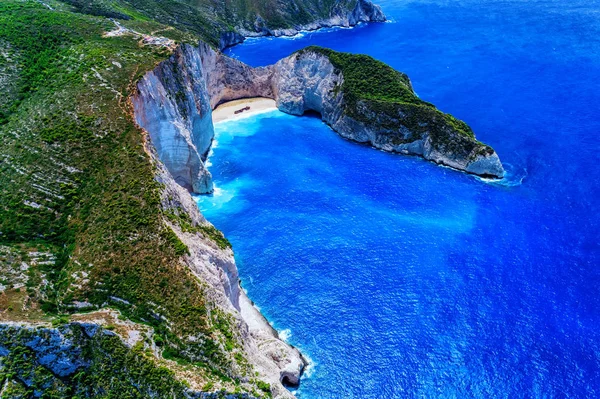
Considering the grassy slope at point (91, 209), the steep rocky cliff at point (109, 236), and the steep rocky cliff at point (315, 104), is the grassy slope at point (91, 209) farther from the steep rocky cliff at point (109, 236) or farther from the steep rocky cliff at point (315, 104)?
the steep rocky cliff at point (315, 104)

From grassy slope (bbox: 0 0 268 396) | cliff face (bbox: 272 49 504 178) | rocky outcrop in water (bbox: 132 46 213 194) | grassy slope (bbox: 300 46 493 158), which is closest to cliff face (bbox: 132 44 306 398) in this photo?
rocky outcrop in water (bbox: 132 46 213 194)

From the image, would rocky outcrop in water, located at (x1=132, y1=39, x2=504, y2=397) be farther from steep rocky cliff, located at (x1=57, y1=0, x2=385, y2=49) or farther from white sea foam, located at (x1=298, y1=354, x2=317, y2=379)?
steep rocky cliff, located at (x1=57, y1=0, x2=385, y2=49)

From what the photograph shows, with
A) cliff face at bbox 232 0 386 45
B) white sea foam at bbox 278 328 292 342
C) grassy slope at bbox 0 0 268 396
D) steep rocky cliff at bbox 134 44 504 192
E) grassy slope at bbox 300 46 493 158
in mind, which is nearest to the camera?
grassy slope at bbox 0 0 268 396

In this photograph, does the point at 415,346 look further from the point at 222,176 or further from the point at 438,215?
the point at 222,176

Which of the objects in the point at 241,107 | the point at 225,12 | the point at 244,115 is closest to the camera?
the point at 244,115

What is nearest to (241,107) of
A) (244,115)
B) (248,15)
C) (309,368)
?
(244,115)

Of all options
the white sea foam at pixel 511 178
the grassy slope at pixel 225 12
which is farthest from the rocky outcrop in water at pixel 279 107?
the grassy slope at pixel 225 12

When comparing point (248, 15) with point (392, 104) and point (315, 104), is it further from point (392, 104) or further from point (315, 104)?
point (392, 104)
